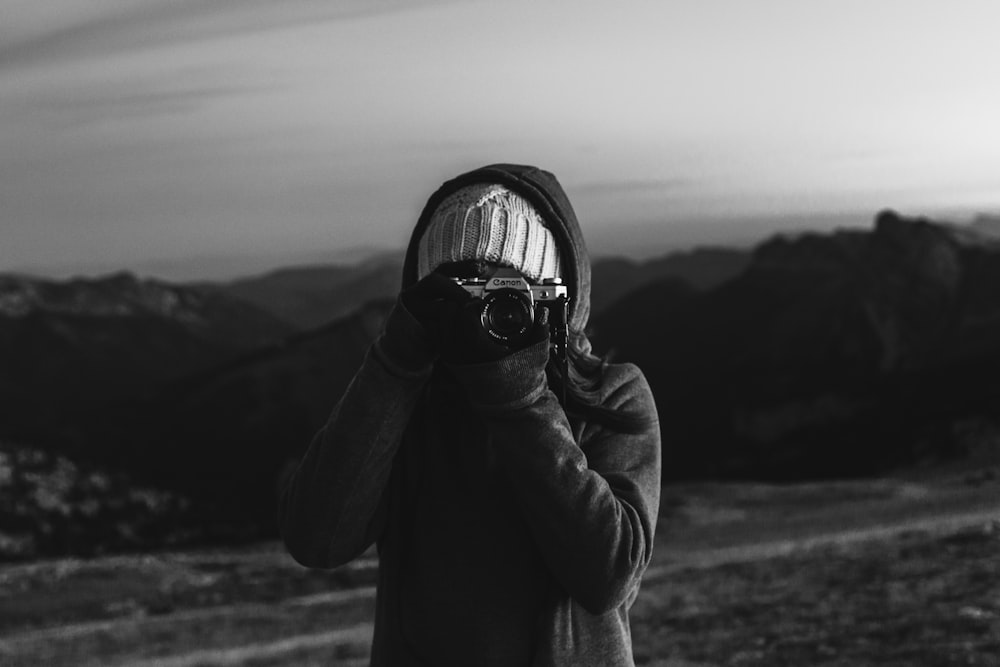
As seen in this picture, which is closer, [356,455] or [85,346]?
[356,455]

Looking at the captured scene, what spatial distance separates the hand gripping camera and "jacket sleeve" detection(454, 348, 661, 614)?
6cm

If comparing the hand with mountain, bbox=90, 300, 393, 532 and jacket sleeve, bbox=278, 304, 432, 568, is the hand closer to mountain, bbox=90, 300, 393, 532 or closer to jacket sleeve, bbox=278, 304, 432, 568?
jacket sleeve, bbox=278, 304, 432, 568

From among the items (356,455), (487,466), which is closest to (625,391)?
(487,466)

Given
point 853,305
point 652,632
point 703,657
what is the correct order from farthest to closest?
point 853,305 → point 652,632 → point 703,657

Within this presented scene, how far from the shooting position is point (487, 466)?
284cm

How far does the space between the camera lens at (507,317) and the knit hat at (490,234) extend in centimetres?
25

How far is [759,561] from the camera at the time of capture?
1409 centimetres

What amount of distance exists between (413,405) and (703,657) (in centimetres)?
721

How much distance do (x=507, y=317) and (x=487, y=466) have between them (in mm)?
403

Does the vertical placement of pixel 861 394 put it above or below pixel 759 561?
below

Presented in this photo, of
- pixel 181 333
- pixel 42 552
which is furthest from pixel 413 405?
pixel 181 333

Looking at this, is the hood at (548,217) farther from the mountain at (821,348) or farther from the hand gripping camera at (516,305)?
the mountain at (821,348)

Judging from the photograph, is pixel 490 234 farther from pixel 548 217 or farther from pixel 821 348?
pixel 821 348

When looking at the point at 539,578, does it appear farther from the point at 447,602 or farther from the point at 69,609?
the point at 69,609
